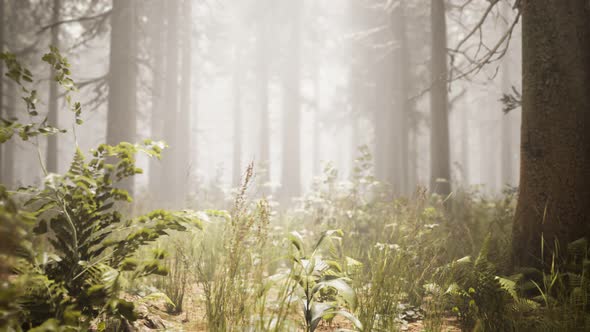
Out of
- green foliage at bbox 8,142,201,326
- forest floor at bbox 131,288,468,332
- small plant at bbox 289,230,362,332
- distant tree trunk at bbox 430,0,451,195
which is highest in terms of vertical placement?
distant tree trunk at bbox 430,0,451,195

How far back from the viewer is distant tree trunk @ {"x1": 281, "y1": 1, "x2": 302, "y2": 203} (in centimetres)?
1433

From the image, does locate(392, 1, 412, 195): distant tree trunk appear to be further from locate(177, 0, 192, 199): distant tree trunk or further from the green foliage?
the green foliage

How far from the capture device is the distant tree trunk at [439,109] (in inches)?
295

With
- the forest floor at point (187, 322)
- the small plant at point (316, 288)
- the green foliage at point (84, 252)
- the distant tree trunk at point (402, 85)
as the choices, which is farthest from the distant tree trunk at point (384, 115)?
the green foliage at point (84, 252)

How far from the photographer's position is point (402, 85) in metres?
Result: 11.0

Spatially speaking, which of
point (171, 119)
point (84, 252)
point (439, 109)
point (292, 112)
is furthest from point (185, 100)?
point (84, 252)

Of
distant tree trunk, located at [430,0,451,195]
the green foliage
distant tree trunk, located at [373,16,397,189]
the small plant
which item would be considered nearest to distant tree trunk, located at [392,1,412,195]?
distant tree trunk, located at [373,16,397,189]

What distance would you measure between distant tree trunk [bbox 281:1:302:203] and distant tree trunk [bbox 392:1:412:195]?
188 inches

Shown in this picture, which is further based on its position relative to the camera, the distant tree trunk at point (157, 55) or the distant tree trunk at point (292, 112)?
the distant tree trunk at point (292, 112)

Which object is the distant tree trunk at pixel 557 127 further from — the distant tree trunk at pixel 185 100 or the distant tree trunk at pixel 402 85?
the distant tree trunk at pixel 185 100

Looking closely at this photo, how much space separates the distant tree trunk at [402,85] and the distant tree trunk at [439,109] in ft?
8.39

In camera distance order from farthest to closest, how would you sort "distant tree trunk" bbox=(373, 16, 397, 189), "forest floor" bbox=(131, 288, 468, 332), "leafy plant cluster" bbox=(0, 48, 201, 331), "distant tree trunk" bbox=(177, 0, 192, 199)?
"distant tree trunk" bbox=(177, 0, 192, 199)
"distant tree trunk" bbox=(373, 16, 397, 189)
"forest floor" bbox=(131, 288, 468, 332)
"leafy plant cluster" bbox=(0, 48, 201, 331)

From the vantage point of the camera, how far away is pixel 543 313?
7.26 feet

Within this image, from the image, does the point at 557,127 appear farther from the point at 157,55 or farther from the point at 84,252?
the point at 157,55
